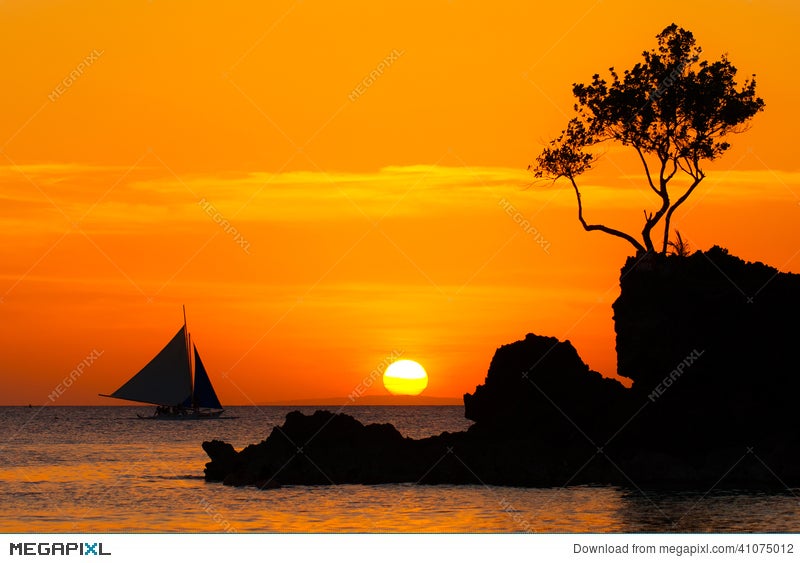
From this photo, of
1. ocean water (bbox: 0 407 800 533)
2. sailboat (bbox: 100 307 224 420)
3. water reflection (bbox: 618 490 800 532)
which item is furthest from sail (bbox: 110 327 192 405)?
Answer: water reflection (bbox: 618 490 800 532)

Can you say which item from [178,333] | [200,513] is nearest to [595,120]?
[200,513]

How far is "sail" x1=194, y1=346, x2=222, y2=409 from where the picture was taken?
125750mm

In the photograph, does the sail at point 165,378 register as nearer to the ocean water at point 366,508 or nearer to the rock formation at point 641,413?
the ocean water at point 366,508

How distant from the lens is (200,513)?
4372 cm

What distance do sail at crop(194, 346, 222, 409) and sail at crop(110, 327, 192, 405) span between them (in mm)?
916

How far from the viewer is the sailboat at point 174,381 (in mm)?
120750

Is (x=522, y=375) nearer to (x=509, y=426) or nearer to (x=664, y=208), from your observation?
(x=509, y=426)

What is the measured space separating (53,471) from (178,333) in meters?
57.4

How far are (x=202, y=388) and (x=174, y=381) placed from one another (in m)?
3.79
